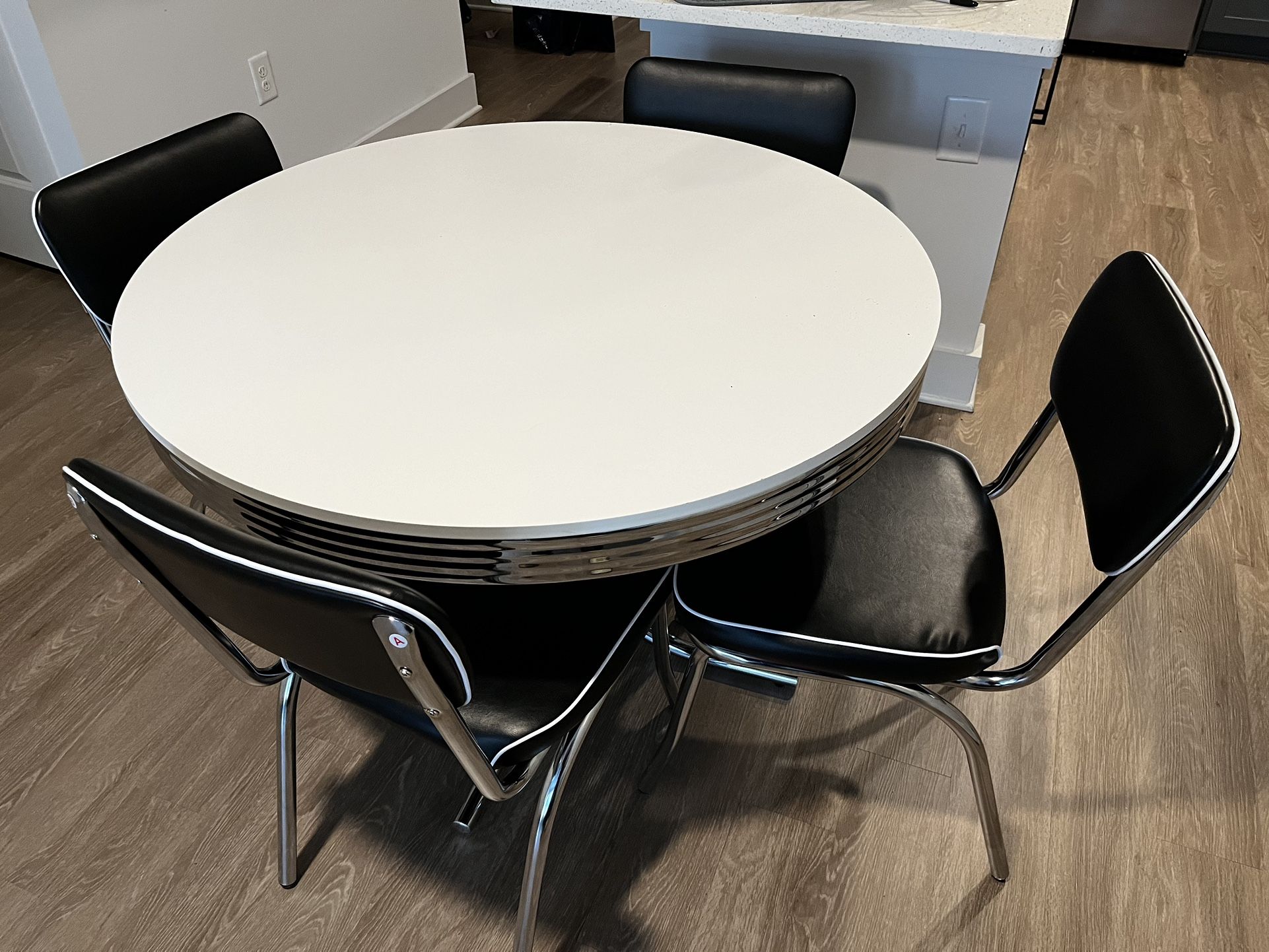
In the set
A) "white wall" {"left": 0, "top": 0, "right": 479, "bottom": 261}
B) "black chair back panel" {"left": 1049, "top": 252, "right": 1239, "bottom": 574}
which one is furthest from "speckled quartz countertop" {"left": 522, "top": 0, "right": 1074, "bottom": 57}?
"white wall" {"left": 0, "top": 0, "right": 479, "bottom": 261}

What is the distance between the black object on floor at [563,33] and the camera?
4375mm

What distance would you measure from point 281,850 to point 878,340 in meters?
1.04

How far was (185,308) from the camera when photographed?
110cm

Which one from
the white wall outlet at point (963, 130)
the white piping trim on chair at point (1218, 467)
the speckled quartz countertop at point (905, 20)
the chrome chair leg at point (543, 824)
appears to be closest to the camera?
the white piping trim on chair at point (1218, 467)

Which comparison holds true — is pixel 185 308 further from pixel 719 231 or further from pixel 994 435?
pixel 994 435

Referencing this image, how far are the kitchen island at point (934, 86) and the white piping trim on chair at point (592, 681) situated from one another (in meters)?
1.11

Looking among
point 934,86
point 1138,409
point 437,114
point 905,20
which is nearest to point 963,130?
point 934,86

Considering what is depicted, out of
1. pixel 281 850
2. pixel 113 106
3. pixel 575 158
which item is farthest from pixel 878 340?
pixel 113 106

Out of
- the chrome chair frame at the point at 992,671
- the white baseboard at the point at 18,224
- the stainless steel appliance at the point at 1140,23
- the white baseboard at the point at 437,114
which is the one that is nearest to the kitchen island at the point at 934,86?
the chrome chair frame at the point at 992,671

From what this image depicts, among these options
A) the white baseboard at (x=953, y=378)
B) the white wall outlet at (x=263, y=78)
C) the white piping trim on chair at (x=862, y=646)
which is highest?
the white wall outlet at (x=263, y=78)

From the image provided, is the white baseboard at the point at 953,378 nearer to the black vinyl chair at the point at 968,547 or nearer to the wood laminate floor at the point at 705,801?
the wood laminate floor at the point at 705,801

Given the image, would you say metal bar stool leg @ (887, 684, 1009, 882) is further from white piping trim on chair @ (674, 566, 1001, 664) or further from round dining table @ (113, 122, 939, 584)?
round dining table @ (113, 122, 939, 584)

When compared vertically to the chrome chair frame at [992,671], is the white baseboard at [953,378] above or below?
below

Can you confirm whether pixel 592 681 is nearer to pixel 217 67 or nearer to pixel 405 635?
pixel 405 635
